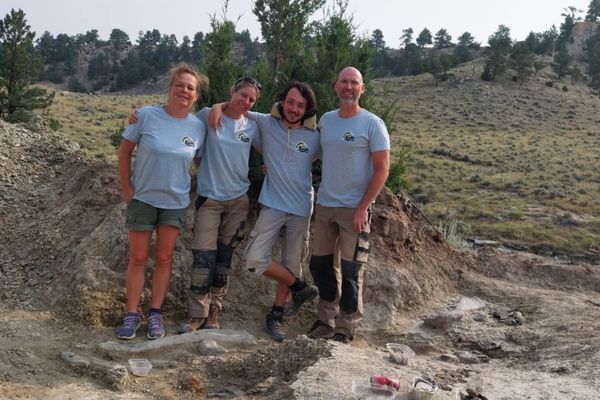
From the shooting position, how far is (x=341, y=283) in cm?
517

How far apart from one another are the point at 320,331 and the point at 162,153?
205 centimetres

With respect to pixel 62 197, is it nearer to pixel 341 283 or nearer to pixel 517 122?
pixel 341 283

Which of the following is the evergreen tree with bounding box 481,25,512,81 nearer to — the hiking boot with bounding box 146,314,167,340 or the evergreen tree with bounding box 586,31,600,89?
the evergreen tree with bounding box 586,31,600,89

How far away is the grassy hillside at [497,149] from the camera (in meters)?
16.7

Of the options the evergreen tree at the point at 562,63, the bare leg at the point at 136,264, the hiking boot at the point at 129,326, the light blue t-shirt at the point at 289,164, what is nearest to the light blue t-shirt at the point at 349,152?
the light blue t-shirt at the point at 289,164

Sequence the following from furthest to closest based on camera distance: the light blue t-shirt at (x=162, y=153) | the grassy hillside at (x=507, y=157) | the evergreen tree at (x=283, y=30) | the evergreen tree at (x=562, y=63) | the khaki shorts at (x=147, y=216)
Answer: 1. the evergreen tree at (x=562, y=63)
2. the grassy hillside at (x=507, y=157)
3. the evergreen tree at (x=283, y=30)
4. the khaki shorts at (x=147, y=216)
5. the light blue t-shirt at (x=162, y=153)

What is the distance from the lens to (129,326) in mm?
4727

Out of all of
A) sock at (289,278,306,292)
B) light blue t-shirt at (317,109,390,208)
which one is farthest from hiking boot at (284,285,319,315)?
light blue t-shirt at (317,109,390,208)

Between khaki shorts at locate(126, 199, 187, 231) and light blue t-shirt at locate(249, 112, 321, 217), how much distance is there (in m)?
0.74

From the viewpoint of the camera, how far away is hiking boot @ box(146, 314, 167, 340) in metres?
4.72

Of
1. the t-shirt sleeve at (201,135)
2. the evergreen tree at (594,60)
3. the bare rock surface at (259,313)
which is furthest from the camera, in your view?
the evergreen tree at (594,60)

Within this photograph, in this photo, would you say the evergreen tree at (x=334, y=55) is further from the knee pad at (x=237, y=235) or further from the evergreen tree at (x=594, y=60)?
the evergreen tree at (x=594, y=60)

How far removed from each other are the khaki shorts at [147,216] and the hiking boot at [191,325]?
875mm

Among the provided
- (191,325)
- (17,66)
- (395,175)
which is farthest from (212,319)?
(17,66)
